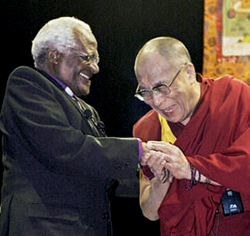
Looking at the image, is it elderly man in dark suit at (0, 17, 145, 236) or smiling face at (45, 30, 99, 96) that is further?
smiling face at (45, 30, 99, 96)

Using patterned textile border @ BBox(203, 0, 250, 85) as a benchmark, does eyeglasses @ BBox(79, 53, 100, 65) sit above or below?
above

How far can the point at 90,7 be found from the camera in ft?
9.70

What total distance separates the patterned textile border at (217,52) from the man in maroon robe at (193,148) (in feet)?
3.17

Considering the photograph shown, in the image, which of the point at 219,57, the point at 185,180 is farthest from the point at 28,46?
the point at 185,180

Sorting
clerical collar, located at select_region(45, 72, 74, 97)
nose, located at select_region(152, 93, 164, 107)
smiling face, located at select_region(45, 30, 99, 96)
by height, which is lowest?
nose, located at select_region(152, 93, 164, 107)

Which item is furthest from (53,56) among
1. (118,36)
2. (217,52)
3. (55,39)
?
(217,52)

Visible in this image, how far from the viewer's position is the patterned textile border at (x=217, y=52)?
2.80m

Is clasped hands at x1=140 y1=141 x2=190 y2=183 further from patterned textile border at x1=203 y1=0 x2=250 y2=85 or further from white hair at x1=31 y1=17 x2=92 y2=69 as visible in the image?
patterned textile border at x1=203 y1=0 x2=250 y2=85

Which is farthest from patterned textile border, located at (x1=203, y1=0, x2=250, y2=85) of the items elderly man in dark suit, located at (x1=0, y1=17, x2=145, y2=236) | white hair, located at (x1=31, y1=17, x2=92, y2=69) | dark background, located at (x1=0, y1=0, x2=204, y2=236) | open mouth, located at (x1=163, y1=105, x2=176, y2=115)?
elderly man in dark suit, located at (x1=0, y1=17, x2=145, y2=236)

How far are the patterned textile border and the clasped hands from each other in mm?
1208

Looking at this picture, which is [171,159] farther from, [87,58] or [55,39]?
[55,39]

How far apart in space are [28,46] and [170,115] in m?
1.46

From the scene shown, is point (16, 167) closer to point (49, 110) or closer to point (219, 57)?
point (49, 110)

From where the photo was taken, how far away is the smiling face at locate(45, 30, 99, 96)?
181 cm
